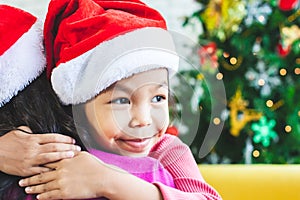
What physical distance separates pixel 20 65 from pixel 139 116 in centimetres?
25

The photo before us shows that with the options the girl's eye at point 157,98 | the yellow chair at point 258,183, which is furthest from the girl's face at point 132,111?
the yellow chair at point 258,183

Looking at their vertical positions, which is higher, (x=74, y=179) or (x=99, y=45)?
(x=99, y=45)

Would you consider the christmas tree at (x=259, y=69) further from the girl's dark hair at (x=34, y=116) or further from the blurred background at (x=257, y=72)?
the girl's dark hair at (x=34, y=116)

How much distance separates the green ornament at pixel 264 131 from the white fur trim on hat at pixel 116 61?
1603 millimetres

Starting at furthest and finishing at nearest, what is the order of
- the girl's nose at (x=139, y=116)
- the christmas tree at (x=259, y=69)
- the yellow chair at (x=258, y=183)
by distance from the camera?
the christmas tree at (x=259, y=69)
the yellow chair at (x=258, y=183)
the girl's nose at (x=139, y=116)

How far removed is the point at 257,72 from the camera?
2.40m

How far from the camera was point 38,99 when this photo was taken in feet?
3.15

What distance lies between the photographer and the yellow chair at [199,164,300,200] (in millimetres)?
1624

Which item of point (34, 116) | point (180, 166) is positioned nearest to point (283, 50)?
point (180, 166)

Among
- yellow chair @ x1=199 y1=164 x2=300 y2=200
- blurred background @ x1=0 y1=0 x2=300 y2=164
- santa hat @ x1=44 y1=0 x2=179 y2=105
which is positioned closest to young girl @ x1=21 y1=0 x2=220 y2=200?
santa hat @ x1=44 y1=0 x2=179 y2=105

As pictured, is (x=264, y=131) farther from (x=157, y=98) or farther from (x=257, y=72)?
(x=157, y=98)

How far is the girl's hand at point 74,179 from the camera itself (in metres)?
0.88

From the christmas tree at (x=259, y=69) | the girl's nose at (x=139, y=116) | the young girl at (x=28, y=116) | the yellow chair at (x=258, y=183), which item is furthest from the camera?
the christmas tree at (x=259, y=69)

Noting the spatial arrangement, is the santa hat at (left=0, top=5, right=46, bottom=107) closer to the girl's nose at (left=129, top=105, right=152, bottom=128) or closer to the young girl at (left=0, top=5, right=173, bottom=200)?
the young girl at (left=0, top=5, right=173, bottom=200)
